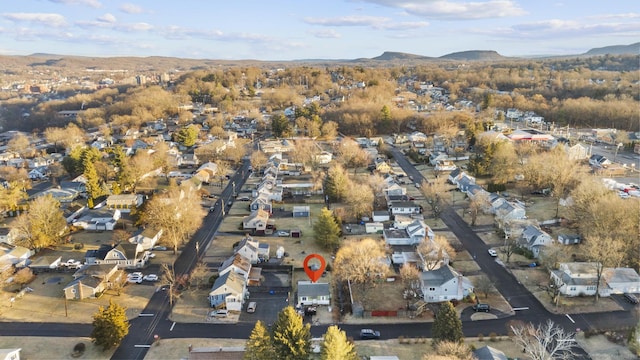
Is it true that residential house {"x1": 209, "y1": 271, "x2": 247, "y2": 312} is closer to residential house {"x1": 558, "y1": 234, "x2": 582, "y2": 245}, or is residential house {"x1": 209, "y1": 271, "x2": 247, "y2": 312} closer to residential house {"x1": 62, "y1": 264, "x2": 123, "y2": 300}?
residential house {"x1": 62, "y1": 264, "x2": 123, "y2": 300}

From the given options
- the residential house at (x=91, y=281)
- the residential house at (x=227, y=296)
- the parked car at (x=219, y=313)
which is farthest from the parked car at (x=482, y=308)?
the residential house at (x=91, y=281)

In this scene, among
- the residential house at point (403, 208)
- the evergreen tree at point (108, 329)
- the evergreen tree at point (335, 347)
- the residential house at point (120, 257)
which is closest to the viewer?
the evergreen tree at point (335, 347)

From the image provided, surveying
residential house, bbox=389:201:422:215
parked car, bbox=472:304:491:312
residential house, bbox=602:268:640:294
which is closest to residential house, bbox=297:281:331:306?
parked car, bbox=472:304:491:312

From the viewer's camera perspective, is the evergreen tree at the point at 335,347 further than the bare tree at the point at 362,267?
No

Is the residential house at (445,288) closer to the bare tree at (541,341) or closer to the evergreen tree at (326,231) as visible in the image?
the bare tree at (541,341)

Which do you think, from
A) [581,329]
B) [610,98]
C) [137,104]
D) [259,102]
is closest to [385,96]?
[259,102]

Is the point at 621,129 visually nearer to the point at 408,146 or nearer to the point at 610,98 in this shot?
the point at 610,98
